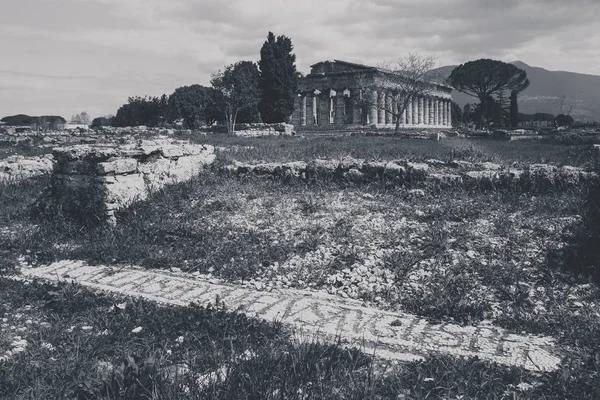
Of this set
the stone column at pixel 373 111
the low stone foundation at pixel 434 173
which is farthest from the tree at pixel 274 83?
the low stone foundation at pixel 434 173

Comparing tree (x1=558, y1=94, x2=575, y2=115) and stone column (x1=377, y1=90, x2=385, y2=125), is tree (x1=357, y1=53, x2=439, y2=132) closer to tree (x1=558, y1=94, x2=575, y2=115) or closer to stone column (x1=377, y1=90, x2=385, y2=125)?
stone column (x1=377, y1=90, x2=385, y2=125)

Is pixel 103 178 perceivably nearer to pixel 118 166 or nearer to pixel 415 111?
pixel 118 166

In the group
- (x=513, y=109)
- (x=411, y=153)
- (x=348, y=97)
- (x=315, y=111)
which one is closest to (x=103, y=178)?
(x=411, y=153)

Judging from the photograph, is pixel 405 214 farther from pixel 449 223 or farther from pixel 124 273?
pixel 124 273

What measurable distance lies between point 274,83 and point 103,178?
4130 cm

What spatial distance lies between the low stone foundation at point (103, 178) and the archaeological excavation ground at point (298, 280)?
3 centimetres

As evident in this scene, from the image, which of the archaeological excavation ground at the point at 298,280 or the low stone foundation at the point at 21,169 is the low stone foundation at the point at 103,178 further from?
the low stone foundation at the point at 21,169

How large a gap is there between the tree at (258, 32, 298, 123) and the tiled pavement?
140 ft

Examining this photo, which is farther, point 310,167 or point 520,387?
point 310,167

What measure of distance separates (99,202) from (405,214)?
4.70 meters

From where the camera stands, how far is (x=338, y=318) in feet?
13.1

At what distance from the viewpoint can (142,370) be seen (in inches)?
108

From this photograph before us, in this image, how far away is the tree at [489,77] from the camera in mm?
60312

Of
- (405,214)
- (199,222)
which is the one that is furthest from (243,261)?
(405,214)
